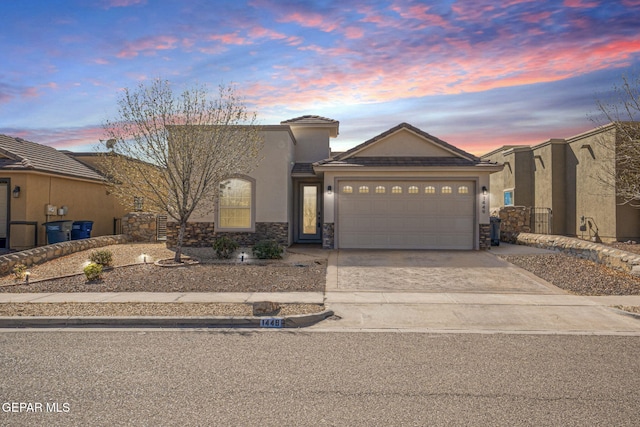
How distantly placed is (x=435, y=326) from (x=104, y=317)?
5715 millimetres

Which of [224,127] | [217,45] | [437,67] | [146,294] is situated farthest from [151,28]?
[437,67]

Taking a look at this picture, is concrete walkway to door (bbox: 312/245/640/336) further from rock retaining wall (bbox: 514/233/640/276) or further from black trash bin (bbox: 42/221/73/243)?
black trash bin (bbox: 42/221/73/243)

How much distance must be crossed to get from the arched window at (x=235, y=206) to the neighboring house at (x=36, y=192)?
7.20 metres

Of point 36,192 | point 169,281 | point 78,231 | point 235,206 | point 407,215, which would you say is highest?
point 36,192

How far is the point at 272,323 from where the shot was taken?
23.8 feet

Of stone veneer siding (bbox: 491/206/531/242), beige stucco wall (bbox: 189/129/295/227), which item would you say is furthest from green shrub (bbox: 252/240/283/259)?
stone veneer siding (bbox: 491/206/531/242)

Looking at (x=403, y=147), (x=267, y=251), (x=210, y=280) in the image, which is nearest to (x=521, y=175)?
(x=403, y=147)

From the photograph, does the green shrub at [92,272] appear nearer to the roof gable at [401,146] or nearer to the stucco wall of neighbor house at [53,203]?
the stucco wall of neighbor house at [53,203]

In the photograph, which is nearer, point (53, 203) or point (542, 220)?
point (53, 203)

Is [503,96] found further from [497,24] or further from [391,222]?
[391,222]

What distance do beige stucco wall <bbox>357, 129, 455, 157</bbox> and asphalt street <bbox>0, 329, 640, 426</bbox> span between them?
10.7 m

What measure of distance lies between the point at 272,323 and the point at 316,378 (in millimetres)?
2539

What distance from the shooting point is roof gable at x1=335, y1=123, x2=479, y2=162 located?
53.6 feet

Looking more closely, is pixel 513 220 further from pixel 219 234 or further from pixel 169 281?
pixel 169 281
